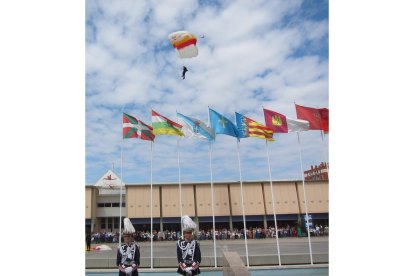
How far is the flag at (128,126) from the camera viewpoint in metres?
16.5

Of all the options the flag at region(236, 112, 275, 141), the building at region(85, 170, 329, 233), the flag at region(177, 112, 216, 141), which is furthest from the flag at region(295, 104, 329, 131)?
the building at region(85, 170, 329, 233)

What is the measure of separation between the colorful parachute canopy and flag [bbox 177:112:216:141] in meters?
3.40

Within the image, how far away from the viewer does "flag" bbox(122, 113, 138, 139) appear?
54.2 ft

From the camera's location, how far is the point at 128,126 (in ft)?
54.4

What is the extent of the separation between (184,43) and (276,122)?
5.97 meters

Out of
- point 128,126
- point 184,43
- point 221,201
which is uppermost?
point 184,43

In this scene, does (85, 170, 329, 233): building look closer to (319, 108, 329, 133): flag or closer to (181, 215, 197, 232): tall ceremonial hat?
(319, 108, 329, 133): flag

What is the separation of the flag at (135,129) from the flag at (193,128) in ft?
5.58

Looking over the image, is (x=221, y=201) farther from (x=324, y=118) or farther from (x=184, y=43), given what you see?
(x=184, y=43)

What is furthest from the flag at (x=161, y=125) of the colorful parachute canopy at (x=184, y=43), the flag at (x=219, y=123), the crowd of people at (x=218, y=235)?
the crowd of people at (x=218, y=235)

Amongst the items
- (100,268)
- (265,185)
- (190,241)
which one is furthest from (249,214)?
(190,241)

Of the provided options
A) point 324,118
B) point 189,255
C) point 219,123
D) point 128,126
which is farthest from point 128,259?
point 324,118

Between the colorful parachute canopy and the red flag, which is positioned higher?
the colorful parachute canopy
